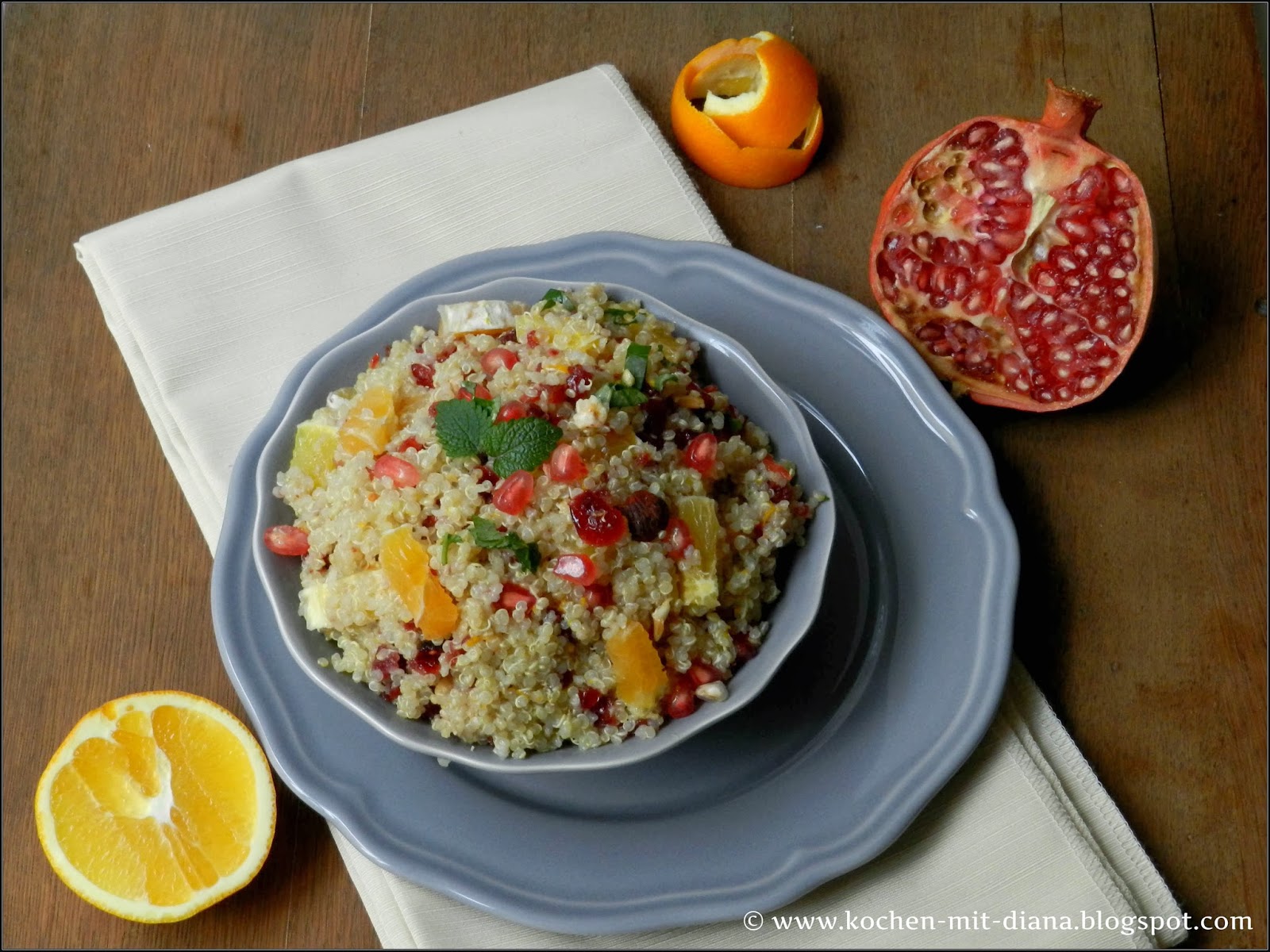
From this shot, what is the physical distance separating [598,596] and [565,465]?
0.99 ft

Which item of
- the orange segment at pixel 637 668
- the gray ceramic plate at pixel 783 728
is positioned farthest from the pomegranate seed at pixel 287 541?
the orange segment at pixel 637 668

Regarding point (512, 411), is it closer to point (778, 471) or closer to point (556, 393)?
point (556, 393)

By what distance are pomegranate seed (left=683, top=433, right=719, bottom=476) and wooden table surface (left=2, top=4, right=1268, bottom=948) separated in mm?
1186

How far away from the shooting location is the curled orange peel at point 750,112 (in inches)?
131

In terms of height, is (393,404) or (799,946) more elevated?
(393,404)

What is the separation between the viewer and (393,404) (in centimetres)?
261

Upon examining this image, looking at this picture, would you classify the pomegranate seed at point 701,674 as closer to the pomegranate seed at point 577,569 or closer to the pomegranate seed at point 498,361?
the pomegranate seed at point 577,569

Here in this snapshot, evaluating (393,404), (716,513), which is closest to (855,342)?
(716,513)

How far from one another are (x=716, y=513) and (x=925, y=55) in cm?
210

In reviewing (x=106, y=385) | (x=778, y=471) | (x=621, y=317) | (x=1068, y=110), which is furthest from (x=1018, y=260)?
(x=106, y=385)

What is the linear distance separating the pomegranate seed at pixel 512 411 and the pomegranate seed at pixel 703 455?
0.37 meters

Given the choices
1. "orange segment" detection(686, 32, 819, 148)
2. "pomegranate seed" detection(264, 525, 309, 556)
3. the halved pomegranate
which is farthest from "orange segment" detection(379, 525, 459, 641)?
"orange segment" detection(686, 32, 819, 148)

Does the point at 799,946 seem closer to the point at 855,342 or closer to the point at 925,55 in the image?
the point at 855,342

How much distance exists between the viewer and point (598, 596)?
238cm
